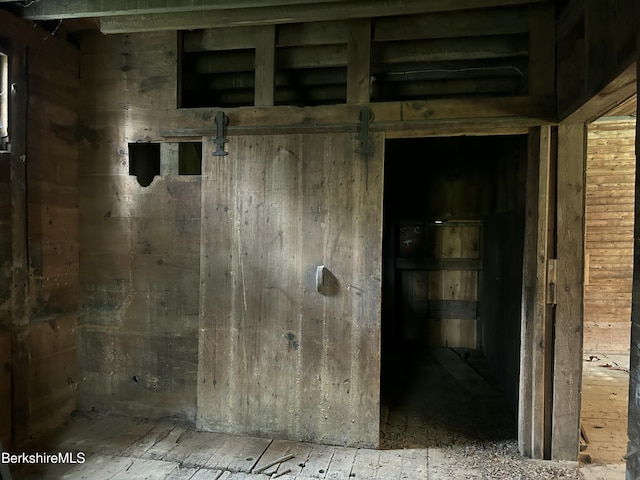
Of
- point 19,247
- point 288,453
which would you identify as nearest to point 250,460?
point 288,453

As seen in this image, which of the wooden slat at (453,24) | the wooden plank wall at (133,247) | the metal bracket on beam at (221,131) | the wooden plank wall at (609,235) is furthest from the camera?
the wooden plank wall at (609,235)

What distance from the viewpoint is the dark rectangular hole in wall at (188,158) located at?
3.31 m

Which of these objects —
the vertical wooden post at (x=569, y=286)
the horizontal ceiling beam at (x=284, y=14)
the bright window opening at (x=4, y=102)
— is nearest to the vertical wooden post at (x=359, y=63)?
the horizontal ceiling beam at (x=284, y=14)

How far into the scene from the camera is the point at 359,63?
93.7 inches

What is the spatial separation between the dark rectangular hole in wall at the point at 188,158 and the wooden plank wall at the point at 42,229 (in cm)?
77

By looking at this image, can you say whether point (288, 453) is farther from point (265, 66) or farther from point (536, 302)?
point (265, 66)

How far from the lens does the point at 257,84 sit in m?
2.47

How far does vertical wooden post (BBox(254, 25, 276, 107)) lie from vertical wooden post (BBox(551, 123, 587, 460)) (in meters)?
1.57

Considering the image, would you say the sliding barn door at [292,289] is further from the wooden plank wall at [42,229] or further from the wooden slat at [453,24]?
the wooden plank wall at [42,229]

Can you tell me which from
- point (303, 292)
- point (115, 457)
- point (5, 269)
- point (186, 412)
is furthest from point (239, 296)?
point (5, 269)

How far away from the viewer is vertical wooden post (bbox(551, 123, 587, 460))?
218 cm

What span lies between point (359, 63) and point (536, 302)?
1.60 meters

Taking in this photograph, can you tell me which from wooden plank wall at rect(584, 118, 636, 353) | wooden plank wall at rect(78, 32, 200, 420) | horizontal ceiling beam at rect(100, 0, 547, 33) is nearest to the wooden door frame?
horizontal ceiling beam at rect(100, 0, 547, 33)

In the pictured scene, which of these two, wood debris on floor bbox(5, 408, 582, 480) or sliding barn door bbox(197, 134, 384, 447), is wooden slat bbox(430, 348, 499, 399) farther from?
sliding barn door bbox(197, 134, 384, 447)
